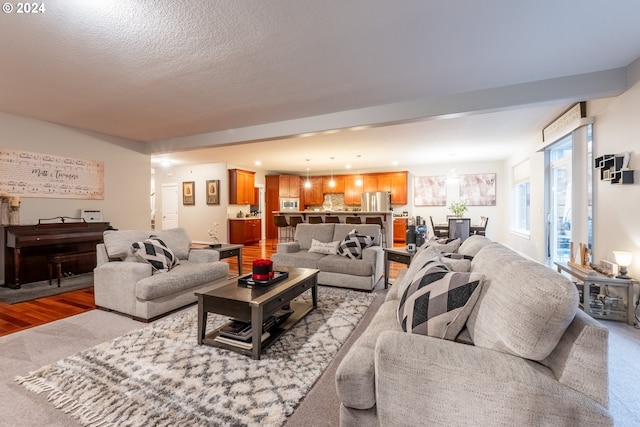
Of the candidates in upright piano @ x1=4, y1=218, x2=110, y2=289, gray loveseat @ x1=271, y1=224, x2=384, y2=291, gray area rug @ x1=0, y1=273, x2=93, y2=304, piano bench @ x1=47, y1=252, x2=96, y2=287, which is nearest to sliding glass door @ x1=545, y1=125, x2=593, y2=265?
gray loveseat @ x1=271, y1=224, x2=384, y2=291

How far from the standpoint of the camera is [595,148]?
11.0 feet

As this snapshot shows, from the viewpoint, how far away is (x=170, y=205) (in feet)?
30.1

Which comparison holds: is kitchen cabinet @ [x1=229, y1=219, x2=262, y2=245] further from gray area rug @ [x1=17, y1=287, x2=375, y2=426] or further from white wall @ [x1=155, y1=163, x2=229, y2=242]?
gray area rug @ [x1=17, y1=287, x2=375, y2=426]

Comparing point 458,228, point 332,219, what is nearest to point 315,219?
point 332,219

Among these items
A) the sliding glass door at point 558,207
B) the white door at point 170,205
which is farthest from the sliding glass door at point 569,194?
the white door at point 170,205

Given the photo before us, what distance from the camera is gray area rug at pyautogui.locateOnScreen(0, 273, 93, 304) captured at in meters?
3.51

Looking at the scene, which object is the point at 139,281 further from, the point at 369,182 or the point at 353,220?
the point at 369,182

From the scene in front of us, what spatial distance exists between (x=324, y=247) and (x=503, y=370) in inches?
127

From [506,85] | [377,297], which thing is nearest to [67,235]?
[377,297]

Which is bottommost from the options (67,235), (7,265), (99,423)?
(99,423)

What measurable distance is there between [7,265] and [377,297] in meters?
5.19

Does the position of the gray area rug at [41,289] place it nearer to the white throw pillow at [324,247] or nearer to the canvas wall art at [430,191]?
the white throw pillow at [324,247]

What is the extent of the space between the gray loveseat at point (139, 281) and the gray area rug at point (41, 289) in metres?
1.31

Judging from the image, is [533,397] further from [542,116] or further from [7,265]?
[7,265]
